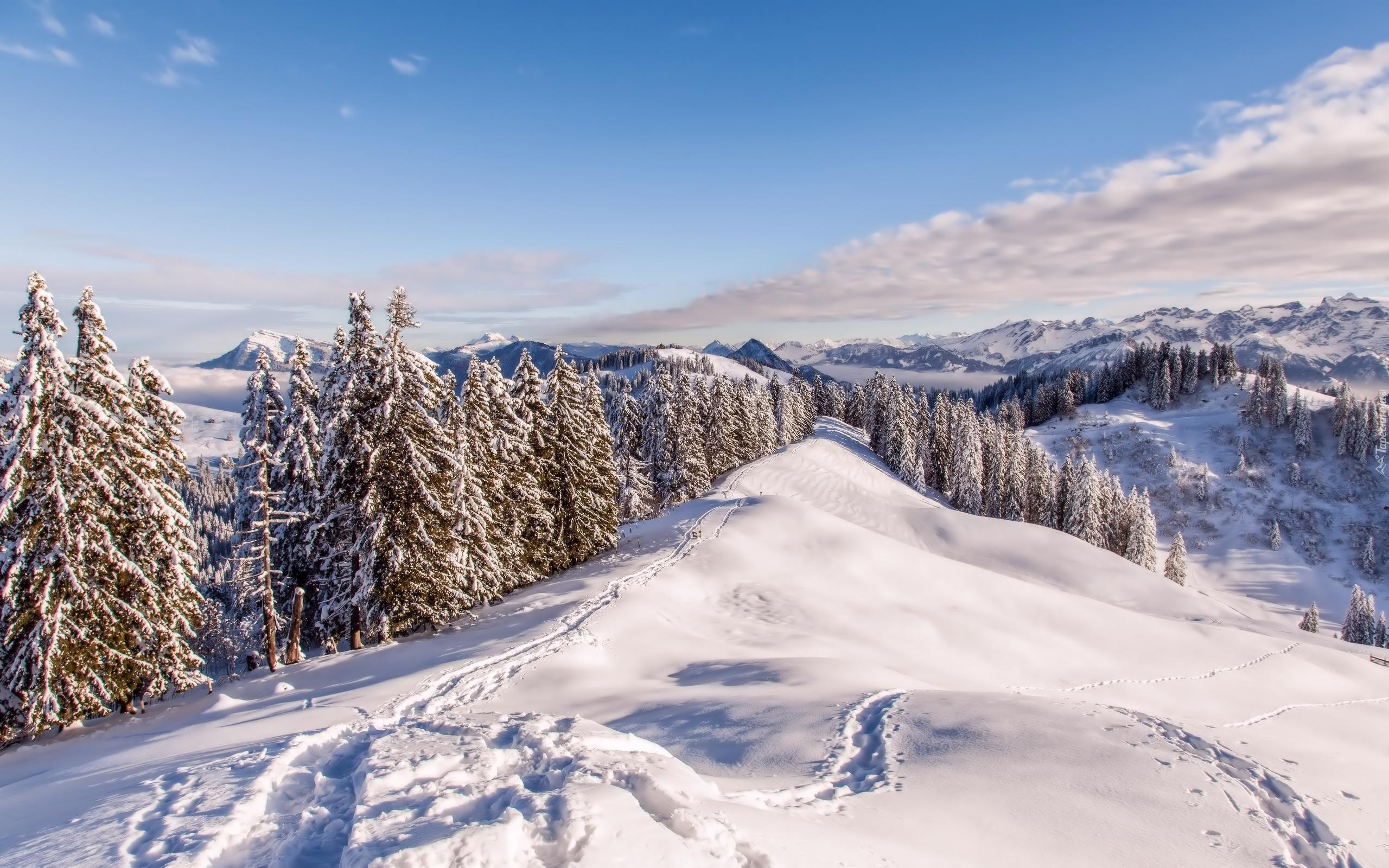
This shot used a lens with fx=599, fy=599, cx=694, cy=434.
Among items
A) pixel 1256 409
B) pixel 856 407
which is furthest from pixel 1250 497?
pixel 856 407

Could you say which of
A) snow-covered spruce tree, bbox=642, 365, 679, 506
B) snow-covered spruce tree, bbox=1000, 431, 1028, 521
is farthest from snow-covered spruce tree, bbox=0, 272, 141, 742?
snow-covered spruce tree, bbox=1000, 431, 1028, 521

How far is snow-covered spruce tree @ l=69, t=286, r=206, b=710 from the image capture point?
1612 cm

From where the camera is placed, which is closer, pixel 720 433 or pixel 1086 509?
pixel 1086 509

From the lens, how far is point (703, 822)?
614 cm

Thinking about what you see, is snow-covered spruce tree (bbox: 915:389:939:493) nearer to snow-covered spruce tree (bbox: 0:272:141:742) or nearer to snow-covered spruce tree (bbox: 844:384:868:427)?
snow-covered spruce tree (bbox: 844:384:868:427)

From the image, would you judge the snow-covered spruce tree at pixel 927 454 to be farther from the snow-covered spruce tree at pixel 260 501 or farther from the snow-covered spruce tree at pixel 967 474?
the snow-covered spruce tree at pixel 260 501

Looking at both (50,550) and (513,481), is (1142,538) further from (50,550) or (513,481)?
(50,550)

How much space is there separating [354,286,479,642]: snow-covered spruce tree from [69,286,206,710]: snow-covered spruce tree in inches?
182

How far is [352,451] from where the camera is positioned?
798 inches

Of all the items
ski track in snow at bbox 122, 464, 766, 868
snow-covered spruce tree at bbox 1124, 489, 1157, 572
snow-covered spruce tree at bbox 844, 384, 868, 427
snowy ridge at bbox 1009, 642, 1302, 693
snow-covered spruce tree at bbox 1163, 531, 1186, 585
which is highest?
ski track in snow at bbox 122, 464, 766, 868

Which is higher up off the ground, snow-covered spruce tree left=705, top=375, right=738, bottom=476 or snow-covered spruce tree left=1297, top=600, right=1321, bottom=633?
snow-covered spruce tree left=705, top=375, right=738, bottom=476

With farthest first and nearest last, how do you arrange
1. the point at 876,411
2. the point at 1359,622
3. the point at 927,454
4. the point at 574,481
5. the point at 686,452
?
1. the point at 876,411
2. the point at 927,454
3. the point at 1359,622
4. the point at 686,452
5. the point at 574,481

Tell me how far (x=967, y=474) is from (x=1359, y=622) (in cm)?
3954

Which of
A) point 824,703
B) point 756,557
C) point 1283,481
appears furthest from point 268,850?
point 1283,481
